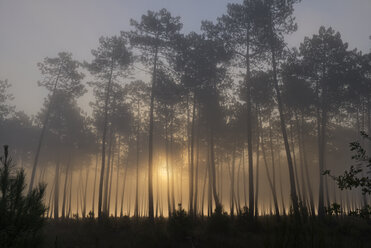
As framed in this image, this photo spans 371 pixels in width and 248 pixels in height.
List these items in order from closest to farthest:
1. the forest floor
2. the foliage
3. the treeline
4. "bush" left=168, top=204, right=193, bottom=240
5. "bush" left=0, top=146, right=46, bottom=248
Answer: the foliage < "bush" left=0, top=146, right=46, bottom=248 < the forest floor < "bush" left=168, top=204, right=193, bottom=240 < the treeline

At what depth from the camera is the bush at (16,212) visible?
4.14 m

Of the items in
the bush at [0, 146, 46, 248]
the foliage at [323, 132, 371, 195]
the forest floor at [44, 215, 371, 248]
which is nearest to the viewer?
the foliage at [323, 132, 371, 195]

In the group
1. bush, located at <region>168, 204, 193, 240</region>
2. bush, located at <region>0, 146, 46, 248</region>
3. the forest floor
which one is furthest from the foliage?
bush, located at <region>168, 204, 193, 240</region>

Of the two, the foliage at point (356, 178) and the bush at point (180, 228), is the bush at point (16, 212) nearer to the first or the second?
the foliage at point (356, 178)

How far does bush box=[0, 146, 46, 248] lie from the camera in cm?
414

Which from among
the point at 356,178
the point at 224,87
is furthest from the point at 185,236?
the point at 224,87

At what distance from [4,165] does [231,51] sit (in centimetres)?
1676

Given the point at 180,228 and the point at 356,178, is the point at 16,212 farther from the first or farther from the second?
the point at 180,228

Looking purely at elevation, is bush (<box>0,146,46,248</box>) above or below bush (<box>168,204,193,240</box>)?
above

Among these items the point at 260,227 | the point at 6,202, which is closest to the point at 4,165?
the point at 6,202

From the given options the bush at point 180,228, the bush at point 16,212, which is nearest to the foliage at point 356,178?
the bush at point 16,212

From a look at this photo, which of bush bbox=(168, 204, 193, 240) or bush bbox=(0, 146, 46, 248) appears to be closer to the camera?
bush bbox=(0, 146, 46, 248)

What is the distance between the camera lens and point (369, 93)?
2120 cm

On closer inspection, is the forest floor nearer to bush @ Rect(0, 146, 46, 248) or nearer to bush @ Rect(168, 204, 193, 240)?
bush @ Rect(168, 204, 193, 240)
